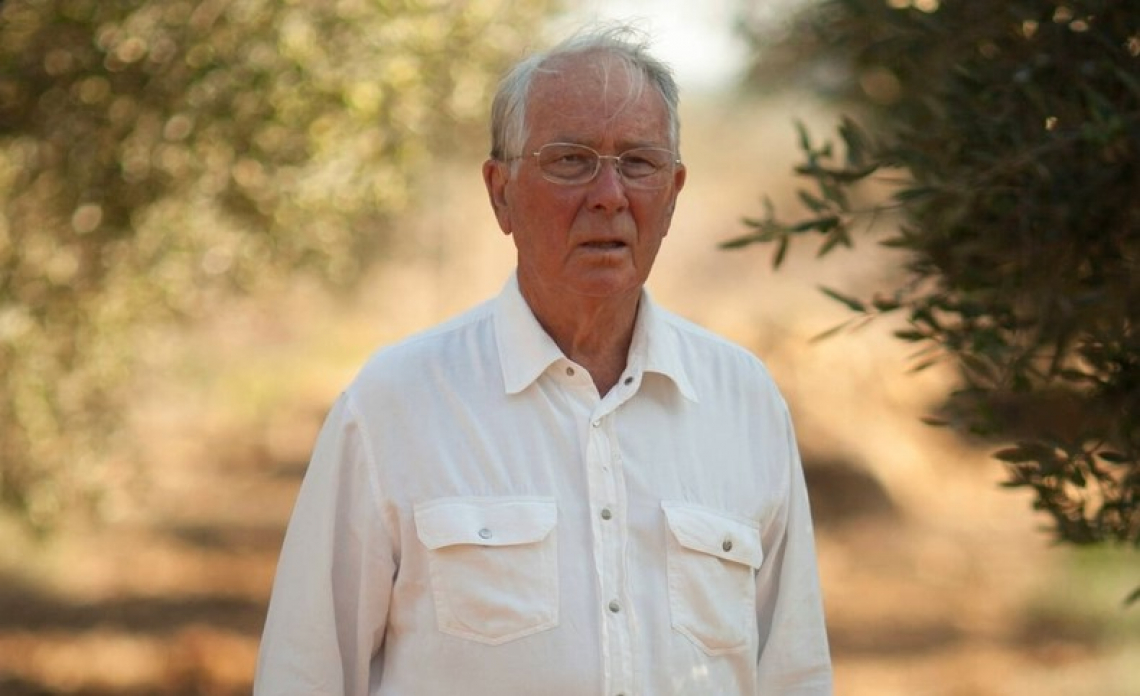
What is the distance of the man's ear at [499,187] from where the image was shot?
299cm

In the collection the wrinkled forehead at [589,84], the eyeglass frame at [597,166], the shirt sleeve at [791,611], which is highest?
the wrinkled forehead at [589,84]

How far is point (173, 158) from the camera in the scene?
7.90 meters

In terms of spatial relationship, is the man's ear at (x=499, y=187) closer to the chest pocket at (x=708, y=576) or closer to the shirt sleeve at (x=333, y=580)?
Answer: the shirt sleeve at (x=333, y=580)

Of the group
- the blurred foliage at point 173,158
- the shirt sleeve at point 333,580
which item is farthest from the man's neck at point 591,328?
the blurred foliage at point 173,158

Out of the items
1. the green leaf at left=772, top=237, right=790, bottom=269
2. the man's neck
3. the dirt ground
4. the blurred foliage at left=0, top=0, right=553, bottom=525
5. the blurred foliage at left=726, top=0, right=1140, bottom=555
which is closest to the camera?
the man's neck

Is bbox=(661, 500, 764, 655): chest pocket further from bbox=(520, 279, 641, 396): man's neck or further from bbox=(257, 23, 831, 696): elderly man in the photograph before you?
bbox=(520, 279, 641, 396): man's neck

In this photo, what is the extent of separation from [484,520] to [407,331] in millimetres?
15126

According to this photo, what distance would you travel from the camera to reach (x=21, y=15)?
7.22m

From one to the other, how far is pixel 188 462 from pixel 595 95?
13.7 metres

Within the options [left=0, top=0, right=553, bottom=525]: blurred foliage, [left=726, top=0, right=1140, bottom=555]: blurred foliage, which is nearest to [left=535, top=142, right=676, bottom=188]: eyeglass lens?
[left=726, top=0, right=1140, bottom=555]: blurred foliage

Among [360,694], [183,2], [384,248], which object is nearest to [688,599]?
[360,694]

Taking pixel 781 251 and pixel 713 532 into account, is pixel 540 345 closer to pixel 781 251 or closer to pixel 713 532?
pixel 713 532

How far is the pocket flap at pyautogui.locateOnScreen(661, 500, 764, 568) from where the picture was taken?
279 centimetres

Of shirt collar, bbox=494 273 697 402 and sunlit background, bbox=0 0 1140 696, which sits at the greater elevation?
sunlit background, bbox=0 0 1140 696
